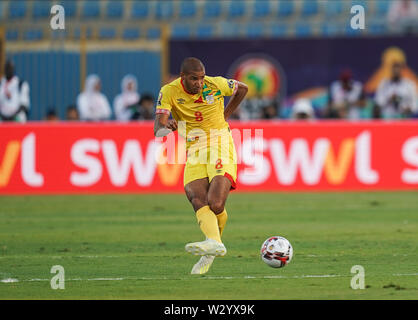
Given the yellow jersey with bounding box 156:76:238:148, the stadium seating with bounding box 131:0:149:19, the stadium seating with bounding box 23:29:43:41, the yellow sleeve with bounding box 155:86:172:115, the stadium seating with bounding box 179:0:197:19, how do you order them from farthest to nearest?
the stadium seating with bounding box 131:0:149:19 < the stadium seating with bounding box 179:0:197:19 < the stadium seating with bounding box 23:29:43:41 < the yellow jersey with bounding box 156:76:238:148 < the yellow sleeve with bounding box 155:86:172:115

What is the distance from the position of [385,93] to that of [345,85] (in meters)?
0.94

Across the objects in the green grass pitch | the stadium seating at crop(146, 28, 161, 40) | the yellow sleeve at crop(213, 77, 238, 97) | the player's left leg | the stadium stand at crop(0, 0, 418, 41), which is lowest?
the green grass pitch

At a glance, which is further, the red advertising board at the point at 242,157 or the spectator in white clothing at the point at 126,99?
the spectator in white clothing at the point at 126,99

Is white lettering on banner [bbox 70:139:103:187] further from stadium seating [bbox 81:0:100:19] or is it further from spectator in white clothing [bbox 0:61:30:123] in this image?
stadium seating [bbox 81:0:100:19]

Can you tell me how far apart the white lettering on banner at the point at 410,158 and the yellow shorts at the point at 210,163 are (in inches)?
382

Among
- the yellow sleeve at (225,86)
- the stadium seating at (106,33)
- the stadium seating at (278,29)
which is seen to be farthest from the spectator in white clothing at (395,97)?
the yellow sleeve at (225,86)

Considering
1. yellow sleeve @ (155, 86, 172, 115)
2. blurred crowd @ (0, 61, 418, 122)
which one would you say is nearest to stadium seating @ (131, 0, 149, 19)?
blurred crowd @ (0, 61, 418, 122)

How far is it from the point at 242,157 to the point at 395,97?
5.05m

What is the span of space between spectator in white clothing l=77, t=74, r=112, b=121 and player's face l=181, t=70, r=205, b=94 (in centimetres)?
1329

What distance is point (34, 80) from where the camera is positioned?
81.4ft

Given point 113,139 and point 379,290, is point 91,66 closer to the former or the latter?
point 113,139

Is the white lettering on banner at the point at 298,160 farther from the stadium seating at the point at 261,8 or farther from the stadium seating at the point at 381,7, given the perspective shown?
the stadium seating at the point at 381,7

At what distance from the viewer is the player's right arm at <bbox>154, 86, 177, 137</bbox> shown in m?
10.4

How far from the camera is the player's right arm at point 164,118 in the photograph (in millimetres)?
10391
